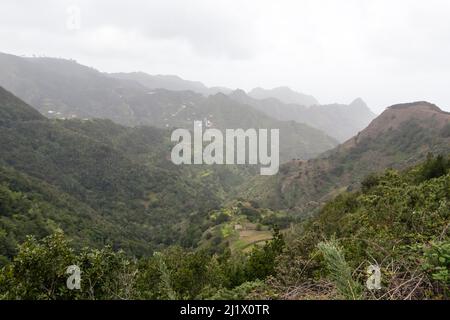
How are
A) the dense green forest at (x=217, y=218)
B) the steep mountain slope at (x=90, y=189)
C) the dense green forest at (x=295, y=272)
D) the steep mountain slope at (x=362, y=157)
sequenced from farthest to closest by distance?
1. the steep mountain slope at (x=362, y=157)
2. the steep mountain slope at (x=90, y=189)
3. the dense green forest at (x=217, y=218)
4. the dense green forest at (x=295, y=272)

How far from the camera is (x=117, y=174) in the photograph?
415ft

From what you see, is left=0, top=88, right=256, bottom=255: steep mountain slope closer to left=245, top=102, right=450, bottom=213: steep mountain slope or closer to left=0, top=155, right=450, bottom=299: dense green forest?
left=245, top=102, right=450, bottom=213: steep mountain slope

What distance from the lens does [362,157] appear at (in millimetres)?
111812

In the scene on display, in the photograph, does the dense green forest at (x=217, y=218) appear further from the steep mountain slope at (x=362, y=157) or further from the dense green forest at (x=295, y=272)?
the steep mountain slope at (x=362, y=157)

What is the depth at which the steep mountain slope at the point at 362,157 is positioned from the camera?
9762 centimetres

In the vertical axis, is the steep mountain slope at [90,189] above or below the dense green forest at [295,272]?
below

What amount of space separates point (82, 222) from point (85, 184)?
45499 mm

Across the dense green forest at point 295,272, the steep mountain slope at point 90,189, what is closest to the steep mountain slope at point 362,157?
the steep mountain slope at point 90,189

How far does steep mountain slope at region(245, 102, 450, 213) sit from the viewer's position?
320ft

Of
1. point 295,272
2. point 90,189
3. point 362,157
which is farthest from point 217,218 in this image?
point 295,272

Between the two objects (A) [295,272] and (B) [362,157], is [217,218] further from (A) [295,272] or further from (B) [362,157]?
(A) [295,272]
